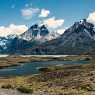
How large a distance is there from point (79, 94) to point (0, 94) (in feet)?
43.2

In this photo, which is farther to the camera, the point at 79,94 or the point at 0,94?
the point at 79,94

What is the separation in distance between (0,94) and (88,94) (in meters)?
14.9

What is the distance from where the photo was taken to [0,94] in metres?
29.3

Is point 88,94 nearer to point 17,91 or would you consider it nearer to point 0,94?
point 17,91

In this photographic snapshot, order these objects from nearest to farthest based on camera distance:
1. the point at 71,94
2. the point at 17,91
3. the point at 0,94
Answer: the point at 0,94, the point at 17,91, the point at 71,94

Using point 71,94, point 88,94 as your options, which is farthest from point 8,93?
point 88,94

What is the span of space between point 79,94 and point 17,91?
9.41 metres

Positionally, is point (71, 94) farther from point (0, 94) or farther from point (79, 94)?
point (0, 94)

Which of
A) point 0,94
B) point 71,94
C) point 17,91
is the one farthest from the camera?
point 71,94

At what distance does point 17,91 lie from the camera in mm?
33438

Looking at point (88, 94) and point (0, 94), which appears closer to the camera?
point (0, 94)

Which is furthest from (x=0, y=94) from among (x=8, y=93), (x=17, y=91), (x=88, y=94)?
(x=88, y=94)

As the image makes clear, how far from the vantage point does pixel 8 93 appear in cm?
3097

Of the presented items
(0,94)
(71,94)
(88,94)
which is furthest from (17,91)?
(88,94)
